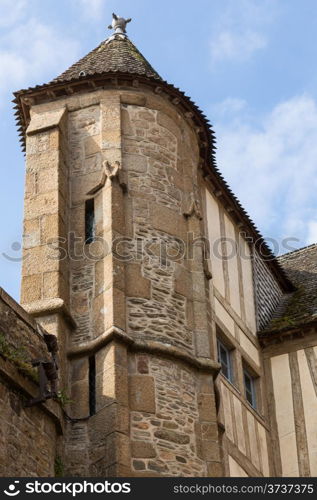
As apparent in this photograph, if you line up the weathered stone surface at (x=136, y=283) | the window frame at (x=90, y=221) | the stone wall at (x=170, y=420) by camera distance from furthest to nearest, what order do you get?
1. the window frame at (x=90, y=221)
2. the weathered stone surface at (x=136, y=283)
3. the stone wall at (x=170, y=420)

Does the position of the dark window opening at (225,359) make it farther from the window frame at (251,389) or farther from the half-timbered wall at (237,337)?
the window frame at (251,389)

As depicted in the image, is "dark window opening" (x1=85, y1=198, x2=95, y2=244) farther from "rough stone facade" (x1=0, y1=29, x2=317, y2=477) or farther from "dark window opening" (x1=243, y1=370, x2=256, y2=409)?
"dark window opening" (x1=243, y1=370, x2=256, y2=409)

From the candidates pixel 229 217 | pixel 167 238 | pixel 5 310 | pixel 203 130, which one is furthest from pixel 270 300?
pixel 5 310

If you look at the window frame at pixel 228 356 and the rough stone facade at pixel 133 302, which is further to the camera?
the window frame at pixel 228 356

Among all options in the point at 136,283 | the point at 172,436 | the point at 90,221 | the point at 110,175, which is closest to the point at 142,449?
the point at 172,436

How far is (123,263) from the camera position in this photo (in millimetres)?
16312

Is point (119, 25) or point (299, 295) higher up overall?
point (119, 25)

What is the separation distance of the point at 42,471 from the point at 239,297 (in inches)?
299

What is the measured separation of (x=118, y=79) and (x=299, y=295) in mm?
6535

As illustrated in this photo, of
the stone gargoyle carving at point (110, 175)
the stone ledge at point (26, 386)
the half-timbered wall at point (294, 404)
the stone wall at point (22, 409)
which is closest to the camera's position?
the stone wall at point (22, 409)

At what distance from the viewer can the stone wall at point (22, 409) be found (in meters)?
13.1

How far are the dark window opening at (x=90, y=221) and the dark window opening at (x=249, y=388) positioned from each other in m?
4.24

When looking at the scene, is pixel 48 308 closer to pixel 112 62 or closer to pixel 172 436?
pixel 172 436

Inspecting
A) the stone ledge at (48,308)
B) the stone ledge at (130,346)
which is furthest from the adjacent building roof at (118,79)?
the stone ledge at (130,346)
